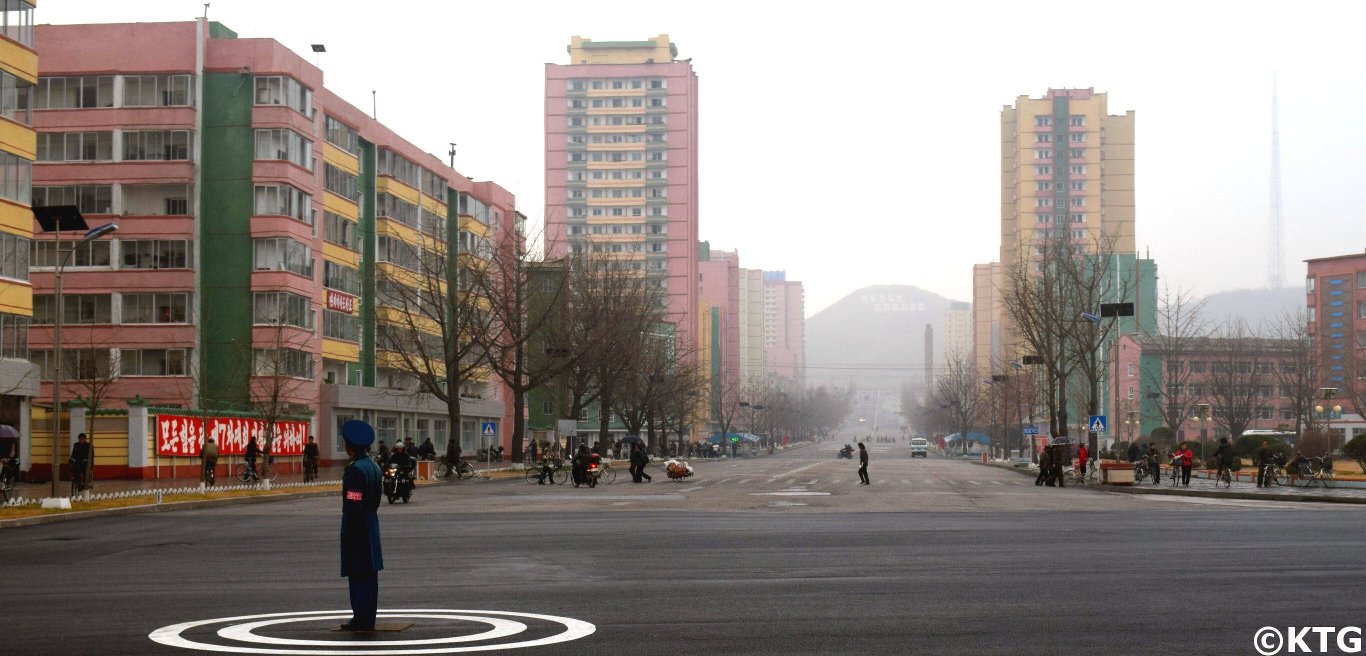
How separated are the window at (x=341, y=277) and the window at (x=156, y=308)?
880 centimetres

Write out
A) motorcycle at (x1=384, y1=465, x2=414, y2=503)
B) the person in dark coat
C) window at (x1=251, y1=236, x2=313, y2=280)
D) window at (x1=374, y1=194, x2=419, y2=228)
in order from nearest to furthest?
1. the person in dark coat
2. motorcycle at (x1=384, y1=465, x2=414, y2=503)
3. window at (x1=251, y1=236, x2=313, y2=280)
4. window at (x1=374, y1=194, x2=419, y2=228)

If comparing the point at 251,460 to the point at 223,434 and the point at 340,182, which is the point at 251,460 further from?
the point at 340,182

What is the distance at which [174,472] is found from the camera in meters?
56.0

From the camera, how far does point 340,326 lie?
79.7 metres

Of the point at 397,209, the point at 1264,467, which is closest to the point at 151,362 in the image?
the point at 397,209

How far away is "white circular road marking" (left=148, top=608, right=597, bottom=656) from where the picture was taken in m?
10.9

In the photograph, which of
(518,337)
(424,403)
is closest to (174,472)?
(518,337)

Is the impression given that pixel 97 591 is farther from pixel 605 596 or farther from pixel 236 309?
pixel 236 309

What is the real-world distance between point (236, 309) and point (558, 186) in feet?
381

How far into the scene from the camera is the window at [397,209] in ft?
284

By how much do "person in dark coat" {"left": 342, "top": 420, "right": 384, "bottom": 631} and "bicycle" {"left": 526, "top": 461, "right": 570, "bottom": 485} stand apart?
43.3m

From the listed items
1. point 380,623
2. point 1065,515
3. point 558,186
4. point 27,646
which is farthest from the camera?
point 558,186

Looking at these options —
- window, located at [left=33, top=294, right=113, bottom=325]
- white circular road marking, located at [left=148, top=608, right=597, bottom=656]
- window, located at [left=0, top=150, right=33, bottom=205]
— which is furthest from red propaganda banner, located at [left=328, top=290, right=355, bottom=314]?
white circular road marking, located at [left=148, top=608, right=597, bottom=656]

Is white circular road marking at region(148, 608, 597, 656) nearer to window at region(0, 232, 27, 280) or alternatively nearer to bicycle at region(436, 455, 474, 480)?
window at region(0, 232, 27, 280)
